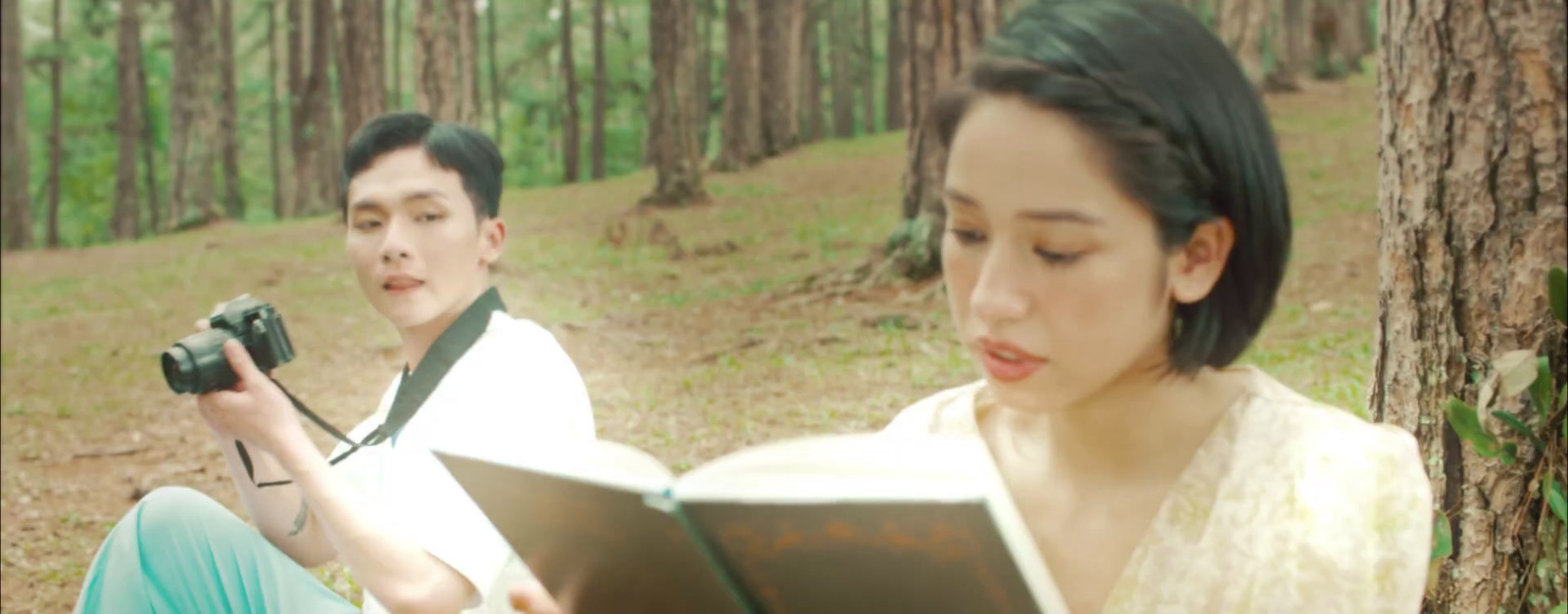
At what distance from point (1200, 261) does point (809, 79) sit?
2953 cm

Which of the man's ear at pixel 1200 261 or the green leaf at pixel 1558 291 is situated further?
the green leaf at pixel 1558 291

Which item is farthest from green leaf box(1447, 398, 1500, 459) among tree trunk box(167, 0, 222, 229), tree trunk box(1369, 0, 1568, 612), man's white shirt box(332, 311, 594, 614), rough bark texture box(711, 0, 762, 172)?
tree trunk box(167, 0, 222, 229)

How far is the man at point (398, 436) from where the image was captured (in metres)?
2.24

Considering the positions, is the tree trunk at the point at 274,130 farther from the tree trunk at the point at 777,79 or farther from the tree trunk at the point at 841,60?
the tree trunk at the point at 841,60

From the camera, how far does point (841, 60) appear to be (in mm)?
32688

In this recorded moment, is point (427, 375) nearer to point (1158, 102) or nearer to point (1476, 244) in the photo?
point (1158, 102)

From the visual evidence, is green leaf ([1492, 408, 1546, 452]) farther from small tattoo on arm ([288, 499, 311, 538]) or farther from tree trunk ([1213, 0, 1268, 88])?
tree trunk ([1213, 0, 1268, 88])

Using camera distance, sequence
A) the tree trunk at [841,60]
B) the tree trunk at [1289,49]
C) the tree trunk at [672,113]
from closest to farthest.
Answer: the tree trunk at [672,113]
the tree trunk at [1289,49]
the tree trunk at [841,60]

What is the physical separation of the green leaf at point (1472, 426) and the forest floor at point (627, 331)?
0.74 m

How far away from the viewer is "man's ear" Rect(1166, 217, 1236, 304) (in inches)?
61.7

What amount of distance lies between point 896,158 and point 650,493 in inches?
752

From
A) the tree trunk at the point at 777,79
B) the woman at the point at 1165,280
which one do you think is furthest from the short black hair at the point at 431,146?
the tree trunk at the point at 777,79

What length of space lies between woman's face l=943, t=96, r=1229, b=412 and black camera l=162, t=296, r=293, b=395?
1193mm

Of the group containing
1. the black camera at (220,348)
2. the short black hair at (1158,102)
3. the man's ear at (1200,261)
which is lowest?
the black camera at (220,348)
